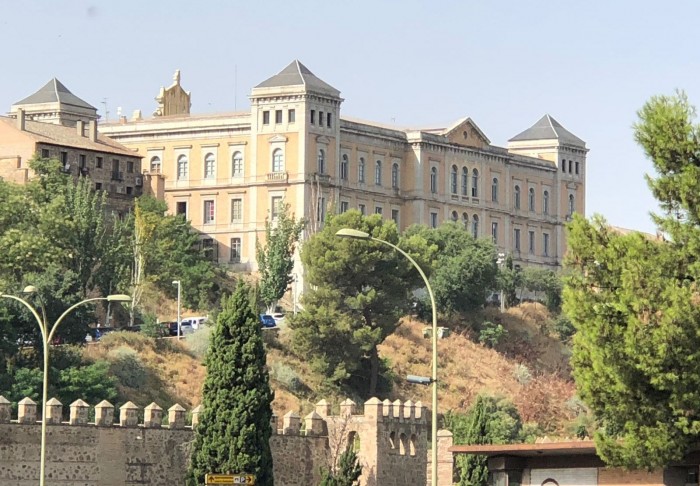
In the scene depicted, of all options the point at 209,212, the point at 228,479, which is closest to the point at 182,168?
the point at 209,212

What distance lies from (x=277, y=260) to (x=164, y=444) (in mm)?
49812

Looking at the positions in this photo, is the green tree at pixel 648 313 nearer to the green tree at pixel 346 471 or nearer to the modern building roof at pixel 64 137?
the green tree at pixel 346 471

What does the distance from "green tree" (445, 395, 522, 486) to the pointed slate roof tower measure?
37.8m

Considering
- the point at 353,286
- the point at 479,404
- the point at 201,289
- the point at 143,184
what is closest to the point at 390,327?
the point at 353,286

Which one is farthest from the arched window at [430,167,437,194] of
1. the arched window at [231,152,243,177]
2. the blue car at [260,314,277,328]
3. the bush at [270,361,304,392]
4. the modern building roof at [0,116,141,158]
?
the bush at [270,361,304,392]

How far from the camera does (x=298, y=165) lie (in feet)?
497

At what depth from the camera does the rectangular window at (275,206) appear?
496ft

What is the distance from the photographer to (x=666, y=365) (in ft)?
167

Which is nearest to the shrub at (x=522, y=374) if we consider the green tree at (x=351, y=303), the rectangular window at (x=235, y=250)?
the green tree at (x=351, y=303)

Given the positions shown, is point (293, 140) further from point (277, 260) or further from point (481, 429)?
point (481, 429)

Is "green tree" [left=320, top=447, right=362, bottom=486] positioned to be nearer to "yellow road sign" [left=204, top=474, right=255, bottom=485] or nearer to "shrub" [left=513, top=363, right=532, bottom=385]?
"yellow road sign" [left=204, top=474, right=255, bottom=485]

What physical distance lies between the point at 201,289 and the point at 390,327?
1397 cm

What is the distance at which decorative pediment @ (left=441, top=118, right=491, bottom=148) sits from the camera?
166250mm

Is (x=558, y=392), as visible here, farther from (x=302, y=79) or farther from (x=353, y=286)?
(x=302, y=79)
